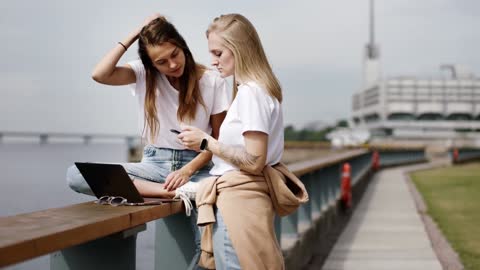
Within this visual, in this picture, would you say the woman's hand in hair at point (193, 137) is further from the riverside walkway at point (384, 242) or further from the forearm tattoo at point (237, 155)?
the riverside walkway at point (384, 242)

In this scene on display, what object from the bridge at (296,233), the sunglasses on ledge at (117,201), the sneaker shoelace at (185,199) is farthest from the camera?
the sneaker shoelace at (185,199)

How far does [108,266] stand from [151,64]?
1221 millimetres

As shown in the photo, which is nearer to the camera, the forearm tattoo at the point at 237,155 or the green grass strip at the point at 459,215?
the forearm tattoo at the point at 237,155

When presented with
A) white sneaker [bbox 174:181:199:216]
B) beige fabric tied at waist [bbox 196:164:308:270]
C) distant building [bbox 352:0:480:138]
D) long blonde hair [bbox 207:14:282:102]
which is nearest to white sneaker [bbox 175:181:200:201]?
white sneaker [bbox 174:181:199:216]

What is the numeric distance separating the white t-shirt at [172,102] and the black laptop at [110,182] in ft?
1.44

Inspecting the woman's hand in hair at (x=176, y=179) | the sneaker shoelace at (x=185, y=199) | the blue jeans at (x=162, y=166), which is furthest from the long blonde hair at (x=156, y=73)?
the sneaker shoelace at (x=185, y=199)

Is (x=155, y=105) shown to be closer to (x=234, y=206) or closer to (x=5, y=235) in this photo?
(x=234, y=206)

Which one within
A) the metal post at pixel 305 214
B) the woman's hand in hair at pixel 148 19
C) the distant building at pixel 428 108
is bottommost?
the metal post at pixel 305 214

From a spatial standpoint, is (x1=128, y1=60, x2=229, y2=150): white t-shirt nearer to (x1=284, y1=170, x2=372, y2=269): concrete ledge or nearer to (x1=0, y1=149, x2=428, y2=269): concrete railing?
(x1=0, y1=149, x2=428, y2=269): concrete railing

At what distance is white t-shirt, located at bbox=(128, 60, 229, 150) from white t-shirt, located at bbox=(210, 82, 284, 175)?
0.52 meters

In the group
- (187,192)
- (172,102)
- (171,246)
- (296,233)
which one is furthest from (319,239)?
(187,192)

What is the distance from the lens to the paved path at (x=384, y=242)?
8680mm

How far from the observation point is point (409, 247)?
1008 cm

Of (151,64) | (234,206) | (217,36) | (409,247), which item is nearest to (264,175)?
(234,206)
